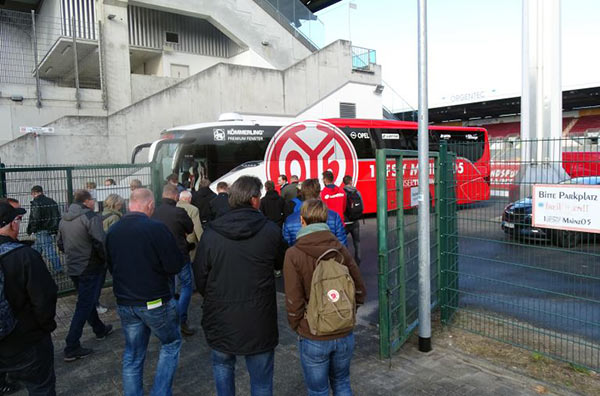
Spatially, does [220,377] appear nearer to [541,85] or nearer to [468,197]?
[468,197]

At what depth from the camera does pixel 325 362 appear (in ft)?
9.25

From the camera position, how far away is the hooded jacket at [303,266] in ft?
9.07

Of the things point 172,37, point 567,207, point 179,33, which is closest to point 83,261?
point 567,207

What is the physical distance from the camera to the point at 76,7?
1936 cm

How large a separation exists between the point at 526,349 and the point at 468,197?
1.63 meters

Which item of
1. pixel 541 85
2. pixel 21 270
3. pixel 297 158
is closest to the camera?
pixel 21 270

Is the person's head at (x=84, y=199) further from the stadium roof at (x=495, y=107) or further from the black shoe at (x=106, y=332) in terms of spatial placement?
the stadium roof at (x=495, y=107)

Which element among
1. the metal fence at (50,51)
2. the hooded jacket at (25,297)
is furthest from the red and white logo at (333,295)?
the metal fence at (50,51)

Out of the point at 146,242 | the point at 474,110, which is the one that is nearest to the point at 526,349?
the point at 146,242

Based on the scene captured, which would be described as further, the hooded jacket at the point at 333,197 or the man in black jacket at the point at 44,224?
the hooded jacket at the point at 333,197

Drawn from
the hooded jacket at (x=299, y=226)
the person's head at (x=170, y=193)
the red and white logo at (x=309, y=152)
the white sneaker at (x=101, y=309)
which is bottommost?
the white sneaker at (x=101, y=309)

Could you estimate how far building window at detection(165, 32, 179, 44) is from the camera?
23.8 m

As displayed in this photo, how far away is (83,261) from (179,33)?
72.5 ft

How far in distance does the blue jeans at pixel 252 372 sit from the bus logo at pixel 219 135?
1009 centimetres
